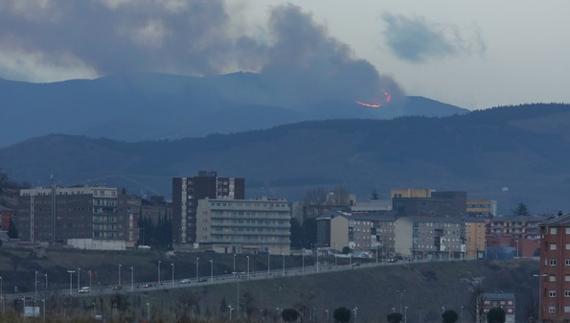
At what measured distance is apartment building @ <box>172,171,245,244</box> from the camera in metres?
122

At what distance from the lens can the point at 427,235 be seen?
126 meters

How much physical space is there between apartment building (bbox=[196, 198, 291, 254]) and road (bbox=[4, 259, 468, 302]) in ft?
54.9

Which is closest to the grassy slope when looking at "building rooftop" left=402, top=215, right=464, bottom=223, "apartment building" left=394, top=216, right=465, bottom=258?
"apartment building" left=394, top=216, right=465, bottom=258

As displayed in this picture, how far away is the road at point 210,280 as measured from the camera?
7306 cm

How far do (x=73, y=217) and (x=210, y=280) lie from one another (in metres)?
32.5

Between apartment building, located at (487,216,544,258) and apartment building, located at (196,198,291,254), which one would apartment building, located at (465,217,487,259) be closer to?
apartment building, located at (487,216,544,258)

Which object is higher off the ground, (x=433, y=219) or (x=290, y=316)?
(x=433, y=219)

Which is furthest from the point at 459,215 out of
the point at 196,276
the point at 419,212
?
the point at 196,276

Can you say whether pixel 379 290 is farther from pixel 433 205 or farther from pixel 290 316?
pixel 433 205

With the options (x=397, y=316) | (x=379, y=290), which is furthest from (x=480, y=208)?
(x=397, y=316)

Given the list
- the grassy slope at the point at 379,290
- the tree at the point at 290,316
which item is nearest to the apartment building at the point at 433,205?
the grassy slope at the point at 379,290

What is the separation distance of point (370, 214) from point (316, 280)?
1790 inches

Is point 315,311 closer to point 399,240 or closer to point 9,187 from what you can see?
point 399,240

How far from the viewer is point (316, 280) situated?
9012cm
